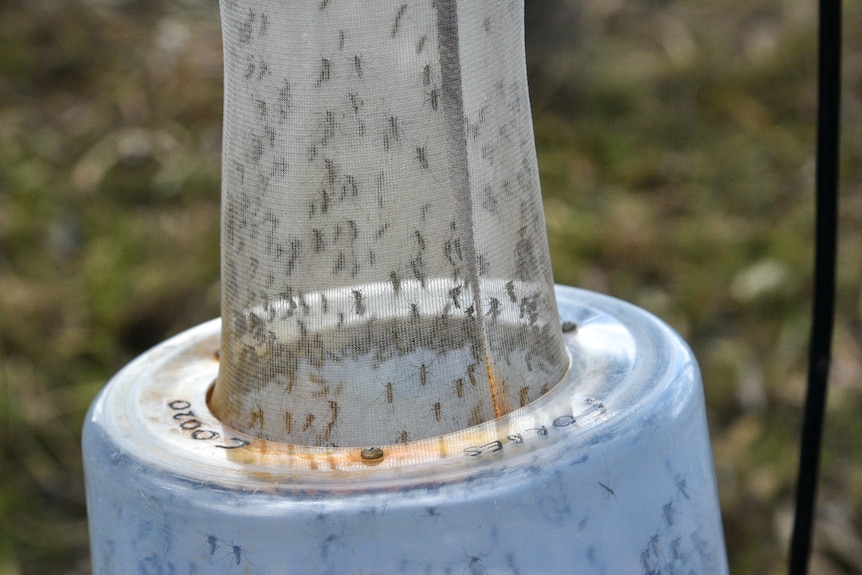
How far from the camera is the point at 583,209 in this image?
2029mm

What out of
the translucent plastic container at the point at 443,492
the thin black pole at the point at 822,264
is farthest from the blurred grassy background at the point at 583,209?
the translucent plastic container at the point at 443,492

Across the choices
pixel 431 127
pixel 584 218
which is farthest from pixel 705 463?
pixel 584 218

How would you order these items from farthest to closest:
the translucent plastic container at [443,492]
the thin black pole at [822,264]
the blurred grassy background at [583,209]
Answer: the blurred grassy background at [583,209]
the thin black pole at [822,264]
the translucent plastic container at [443,492]

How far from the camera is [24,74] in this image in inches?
93.0

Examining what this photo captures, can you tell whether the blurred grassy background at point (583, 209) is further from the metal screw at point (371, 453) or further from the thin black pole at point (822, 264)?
the metal screw at point (371, 453)

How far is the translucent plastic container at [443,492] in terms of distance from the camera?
0.43 metres

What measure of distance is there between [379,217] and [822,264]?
0.42 meters

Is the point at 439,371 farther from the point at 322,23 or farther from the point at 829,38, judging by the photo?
the point at 829,38

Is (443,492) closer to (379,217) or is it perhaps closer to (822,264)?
(379,217)

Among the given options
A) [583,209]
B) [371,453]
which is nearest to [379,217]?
[371,453]

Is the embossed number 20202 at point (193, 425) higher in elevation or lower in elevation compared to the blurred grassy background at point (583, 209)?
higher

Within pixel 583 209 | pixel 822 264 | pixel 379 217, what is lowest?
pixel 583 209

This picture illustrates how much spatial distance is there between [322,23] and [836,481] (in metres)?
1.27

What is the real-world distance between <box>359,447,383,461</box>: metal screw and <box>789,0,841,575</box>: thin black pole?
419mm
